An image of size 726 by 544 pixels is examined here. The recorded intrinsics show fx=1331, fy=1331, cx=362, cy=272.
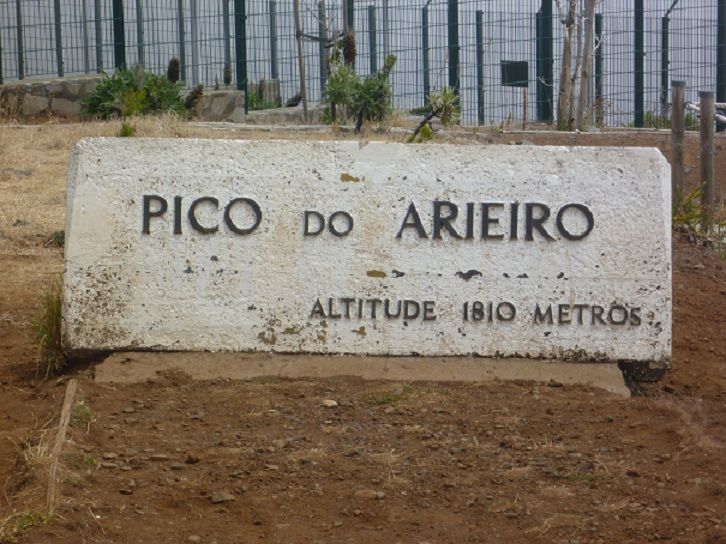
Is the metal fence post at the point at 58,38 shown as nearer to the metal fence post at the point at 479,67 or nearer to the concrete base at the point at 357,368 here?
the metal fence post at the point at 479,67

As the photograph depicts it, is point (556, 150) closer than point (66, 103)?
Yes

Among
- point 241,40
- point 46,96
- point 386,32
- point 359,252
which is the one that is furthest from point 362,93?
point 359,252

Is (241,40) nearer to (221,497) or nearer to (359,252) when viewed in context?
(359,252)

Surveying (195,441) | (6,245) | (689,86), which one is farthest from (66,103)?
(195,441)

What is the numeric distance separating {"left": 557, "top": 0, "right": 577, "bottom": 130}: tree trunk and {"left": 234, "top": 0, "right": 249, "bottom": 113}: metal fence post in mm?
4051

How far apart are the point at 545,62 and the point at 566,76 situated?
2.07 metres

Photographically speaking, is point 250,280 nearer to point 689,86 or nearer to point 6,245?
point 6,245

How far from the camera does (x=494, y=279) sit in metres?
6.34

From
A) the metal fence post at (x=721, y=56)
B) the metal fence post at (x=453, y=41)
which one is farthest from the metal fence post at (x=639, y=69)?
the metal fence post at (x=453, y=41)

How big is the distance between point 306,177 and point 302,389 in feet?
3.45

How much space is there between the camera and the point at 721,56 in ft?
62.2

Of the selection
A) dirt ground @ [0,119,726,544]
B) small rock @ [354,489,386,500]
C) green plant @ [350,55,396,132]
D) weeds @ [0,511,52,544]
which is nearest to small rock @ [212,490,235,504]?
dirt ground @ [0,119,726,544]

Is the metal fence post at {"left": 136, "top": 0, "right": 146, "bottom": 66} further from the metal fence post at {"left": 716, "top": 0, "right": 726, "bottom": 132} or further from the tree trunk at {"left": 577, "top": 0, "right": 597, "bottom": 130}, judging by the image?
the metal fence post at {"left": 716, "top": 0, "right": 726, "bottom": 132}

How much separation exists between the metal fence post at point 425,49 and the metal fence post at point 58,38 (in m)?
4.77
